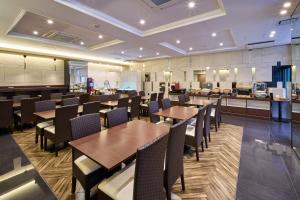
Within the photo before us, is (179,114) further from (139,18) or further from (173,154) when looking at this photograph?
(139,18)

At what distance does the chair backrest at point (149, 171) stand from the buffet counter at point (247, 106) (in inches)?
225

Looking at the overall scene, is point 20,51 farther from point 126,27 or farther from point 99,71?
point 126,27

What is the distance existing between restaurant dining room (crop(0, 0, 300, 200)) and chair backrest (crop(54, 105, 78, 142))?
0.7 inches

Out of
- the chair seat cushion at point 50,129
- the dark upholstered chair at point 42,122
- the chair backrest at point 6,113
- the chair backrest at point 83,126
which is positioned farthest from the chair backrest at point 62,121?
the chair backrest at point 6,113

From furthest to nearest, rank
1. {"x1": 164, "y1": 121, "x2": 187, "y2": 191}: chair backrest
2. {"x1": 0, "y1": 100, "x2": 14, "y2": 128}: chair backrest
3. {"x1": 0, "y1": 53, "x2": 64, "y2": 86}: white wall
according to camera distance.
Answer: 1. {"x1": 0, "y1": 53, "x2": 64, "y2": 86}: white wall
2. {"x1": 0, "y1": 100, "x2": 14, "y2": 128}: chair backrest
3. {"x1": 164, "y1": 121, "x2": 187, "y2": 191}: chair backrest

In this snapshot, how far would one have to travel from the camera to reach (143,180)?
115 centimetres

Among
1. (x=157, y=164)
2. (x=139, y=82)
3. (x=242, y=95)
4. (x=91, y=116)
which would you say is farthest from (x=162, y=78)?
(x=157, y=164)

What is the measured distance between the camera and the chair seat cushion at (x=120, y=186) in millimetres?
1249

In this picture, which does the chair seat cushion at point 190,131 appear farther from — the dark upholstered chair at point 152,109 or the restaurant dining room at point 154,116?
the dark upholstered chair at point 152,109

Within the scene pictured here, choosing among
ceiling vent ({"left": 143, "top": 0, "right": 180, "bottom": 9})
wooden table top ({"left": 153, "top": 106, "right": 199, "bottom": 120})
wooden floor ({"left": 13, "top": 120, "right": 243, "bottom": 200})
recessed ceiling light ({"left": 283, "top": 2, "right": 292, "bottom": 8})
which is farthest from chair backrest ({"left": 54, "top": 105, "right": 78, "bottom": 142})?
recessed ceiling light ({"left": 283, "top": 2, "right": 292, "bottom": 8})

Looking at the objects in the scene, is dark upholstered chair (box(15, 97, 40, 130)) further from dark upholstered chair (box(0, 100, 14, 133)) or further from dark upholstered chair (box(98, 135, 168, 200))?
dark upholstered chair (box(98, 135, 168, 200))

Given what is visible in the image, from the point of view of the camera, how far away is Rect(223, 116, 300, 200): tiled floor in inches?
77.0

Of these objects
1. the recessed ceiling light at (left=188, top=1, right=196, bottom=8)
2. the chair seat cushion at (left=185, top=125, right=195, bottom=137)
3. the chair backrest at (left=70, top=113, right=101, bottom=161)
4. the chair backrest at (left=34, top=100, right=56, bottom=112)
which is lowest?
the chair seat cushion at (left=185, top=125, right=195, bottom=137)

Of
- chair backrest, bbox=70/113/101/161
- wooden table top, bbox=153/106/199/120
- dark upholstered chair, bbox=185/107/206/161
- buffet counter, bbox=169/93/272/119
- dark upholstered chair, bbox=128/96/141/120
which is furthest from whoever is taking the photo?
buffet counter, bbox=169/93/272/119
